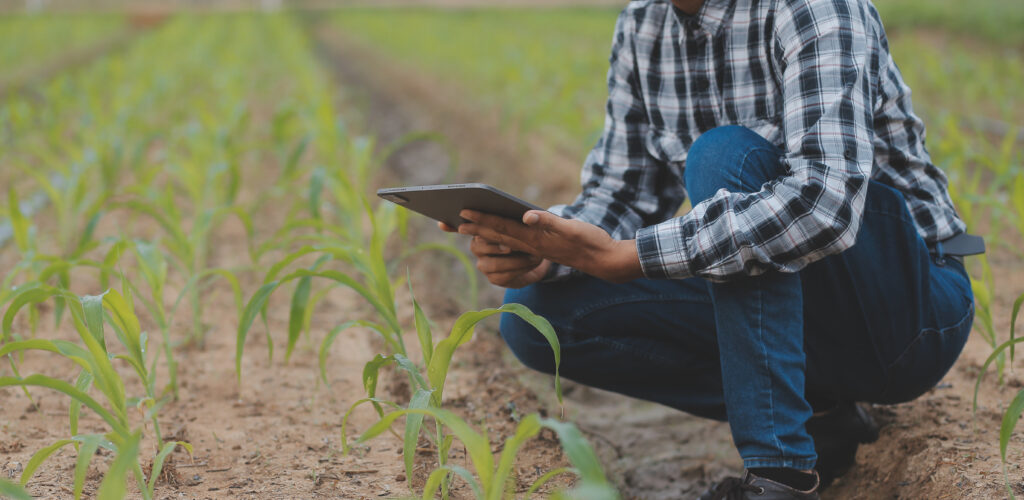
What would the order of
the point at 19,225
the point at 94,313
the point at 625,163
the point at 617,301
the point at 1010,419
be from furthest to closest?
the point at 19,225, the point at 625,163, the point at 617,301, the point at 94,313, the point at 1010,419

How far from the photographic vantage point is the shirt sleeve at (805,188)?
121cm

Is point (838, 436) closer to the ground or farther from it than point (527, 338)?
closer to the ground

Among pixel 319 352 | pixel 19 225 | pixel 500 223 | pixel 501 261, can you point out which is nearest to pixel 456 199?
pixel 500 223

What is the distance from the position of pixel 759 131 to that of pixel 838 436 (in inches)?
23.0

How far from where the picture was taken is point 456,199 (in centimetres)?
133

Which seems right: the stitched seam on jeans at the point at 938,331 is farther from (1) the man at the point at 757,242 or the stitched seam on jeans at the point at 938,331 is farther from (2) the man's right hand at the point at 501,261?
(2) the man's right hand at the point at 501,261

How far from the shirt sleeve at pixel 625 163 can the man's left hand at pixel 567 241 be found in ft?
0.88

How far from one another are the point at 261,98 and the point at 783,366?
5.61 meters

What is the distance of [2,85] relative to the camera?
744cm

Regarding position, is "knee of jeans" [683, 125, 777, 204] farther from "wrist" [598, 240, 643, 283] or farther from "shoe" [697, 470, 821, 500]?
"shoe" [697, 470, 821, 500]

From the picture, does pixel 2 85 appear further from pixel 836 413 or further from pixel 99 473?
pixel 836 413

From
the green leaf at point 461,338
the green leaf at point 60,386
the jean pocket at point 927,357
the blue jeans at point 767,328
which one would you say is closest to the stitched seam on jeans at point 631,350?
the blue jeans at point 767,328

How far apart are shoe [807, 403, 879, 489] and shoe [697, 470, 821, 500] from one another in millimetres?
327

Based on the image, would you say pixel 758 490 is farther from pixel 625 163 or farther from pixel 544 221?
pixel 625 163
